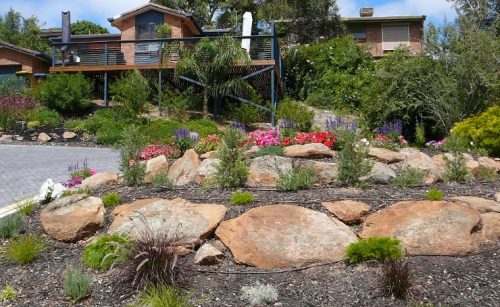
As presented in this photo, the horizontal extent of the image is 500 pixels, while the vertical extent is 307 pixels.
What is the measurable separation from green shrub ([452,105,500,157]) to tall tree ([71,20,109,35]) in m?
33.1

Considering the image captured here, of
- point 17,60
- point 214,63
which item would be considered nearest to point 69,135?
point 214,63

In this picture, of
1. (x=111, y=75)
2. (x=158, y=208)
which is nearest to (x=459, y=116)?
(x=158, y=208)

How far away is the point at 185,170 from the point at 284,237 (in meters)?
3.83

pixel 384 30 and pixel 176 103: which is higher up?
pixel 384 30

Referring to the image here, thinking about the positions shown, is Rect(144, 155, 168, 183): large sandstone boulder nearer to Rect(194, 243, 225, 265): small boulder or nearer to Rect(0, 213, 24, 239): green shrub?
Rect(0, 213, 24, 239): green shrub

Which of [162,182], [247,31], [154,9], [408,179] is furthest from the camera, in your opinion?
[154,9]

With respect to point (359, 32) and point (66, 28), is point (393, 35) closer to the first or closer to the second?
point (359, 32)

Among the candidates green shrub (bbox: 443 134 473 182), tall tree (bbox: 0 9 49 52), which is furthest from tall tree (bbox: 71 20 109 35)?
green shrub (bbox: 443 134 473 182)

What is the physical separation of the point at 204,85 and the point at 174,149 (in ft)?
28.7

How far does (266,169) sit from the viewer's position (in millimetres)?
8445

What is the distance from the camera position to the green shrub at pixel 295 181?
291 inches

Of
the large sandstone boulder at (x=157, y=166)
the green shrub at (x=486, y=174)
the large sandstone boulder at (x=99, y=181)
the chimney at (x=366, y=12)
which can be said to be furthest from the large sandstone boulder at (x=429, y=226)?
the chimney at (x=366, y=12)

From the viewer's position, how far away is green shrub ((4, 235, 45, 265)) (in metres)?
6.07

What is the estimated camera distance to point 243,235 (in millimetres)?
5945
